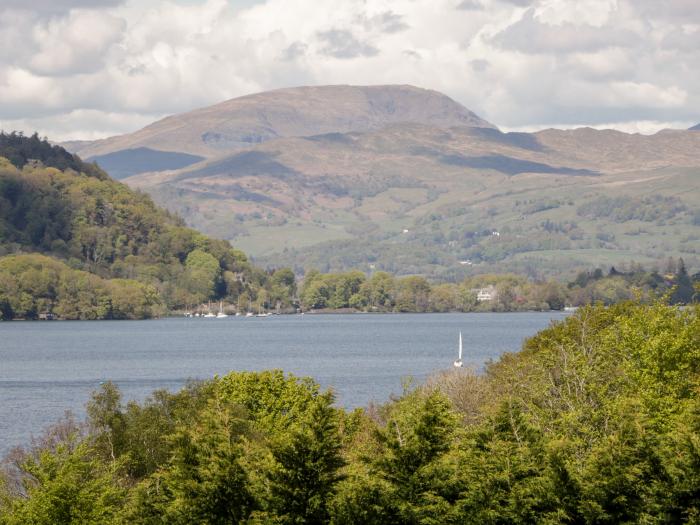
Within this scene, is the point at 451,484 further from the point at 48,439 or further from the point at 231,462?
the point at 48,439

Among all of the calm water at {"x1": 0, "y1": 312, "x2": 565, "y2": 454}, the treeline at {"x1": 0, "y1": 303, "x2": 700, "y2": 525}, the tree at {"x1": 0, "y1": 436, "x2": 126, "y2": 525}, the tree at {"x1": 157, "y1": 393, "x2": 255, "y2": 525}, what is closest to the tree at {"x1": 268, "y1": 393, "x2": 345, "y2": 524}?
the treeline at {"x1": 0, "y1": 303, "x2": 700, "y2": 525}

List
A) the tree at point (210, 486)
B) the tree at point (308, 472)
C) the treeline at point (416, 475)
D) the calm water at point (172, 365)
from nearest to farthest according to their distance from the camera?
1. the treeline at point (416, 475)
2. the tree at point (308, 472)
3. the tree at point (210, 486)
4. the calm water at point (172, 365)

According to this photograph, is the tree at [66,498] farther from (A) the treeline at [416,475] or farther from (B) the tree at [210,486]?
(B) the tree at [210,486]

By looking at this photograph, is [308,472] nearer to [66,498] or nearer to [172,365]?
[66,498]

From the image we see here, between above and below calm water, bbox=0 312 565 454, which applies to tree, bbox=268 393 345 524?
above

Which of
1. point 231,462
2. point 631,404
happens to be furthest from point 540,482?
point 231,462

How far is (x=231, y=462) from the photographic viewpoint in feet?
139

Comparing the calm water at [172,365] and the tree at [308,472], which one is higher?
the tree at [308,472]

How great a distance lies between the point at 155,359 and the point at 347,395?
184 ft

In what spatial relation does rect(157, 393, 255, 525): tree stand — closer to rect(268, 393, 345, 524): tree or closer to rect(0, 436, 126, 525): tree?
rect(268, 393, 345, 524): tree

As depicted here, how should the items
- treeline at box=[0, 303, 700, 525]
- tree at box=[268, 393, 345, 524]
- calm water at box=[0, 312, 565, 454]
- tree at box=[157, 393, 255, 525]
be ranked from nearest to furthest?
treeline at box=[0, 303, 700, 525] < tree at box=[268, 393, 345, 524] < tree at box=[157, 393, 255, 525] < calm water at box=[0, 312, 565, 454]

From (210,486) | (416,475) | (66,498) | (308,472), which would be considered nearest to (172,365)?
(66,498)

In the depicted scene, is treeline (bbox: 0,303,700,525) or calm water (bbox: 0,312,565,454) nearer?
treeline (bbox: 0,303,700,525)

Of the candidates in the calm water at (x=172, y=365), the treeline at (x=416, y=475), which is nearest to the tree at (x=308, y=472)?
the treeline at (x=416, y=475)
